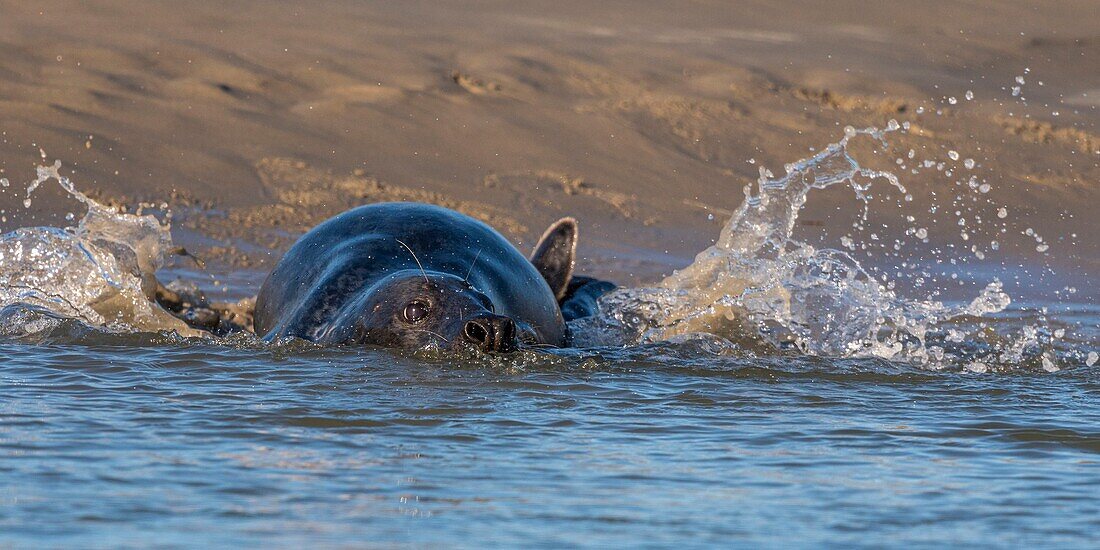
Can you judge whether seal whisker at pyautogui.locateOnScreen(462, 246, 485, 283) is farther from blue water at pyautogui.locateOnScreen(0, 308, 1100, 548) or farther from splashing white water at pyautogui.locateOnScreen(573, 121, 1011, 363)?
splashing white water at pyautogui.locateOnScreen(573, 121, 1011, 363)

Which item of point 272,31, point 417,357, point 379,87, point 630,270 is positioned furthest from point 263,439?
point 272,31

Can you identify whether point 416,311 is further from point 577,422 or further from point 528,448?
point 528,448

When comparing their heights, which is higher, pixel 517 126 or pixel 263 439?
pixel 517 126

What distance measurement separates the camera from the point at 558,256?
7156 mm

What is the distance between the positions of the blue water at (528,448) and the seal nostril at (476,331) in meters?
0.11

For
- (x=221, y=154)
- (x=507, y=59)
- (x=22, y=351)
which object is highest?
(x=507, y=59)

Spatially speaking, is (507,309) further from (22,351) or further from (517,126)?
(517,126)

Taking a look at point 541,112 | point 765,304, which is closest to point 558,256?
point 765,304

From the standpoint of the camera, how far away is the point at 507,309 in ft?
19.7

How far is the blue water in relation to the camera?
376 centimetres

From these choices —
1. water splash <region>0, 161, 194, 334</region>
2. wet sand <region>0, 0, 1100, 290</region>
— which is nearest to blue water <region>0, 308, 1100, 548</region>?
water splash <region>0, 161, 194, 334</region>

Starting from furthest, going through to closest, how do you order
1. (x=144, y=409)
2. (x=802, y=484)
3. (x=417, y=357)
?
(x=417, y=357)
(x=144, y=409)
(x=802, y=484)

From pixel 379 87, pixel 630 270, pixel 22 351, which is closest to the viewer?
pixel 22 351

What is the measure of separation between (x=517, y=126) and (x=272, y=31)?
2063mm
